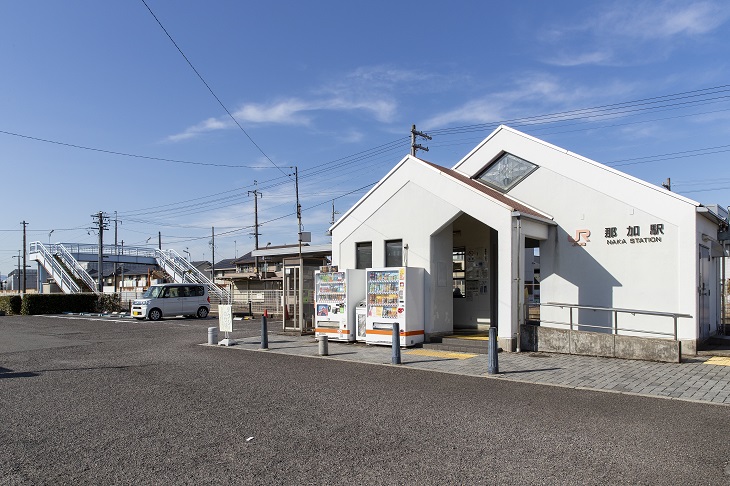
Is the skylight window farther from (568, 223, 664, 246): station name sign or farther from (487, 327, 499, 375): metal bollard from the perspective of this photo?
(487, 327, 499, 375): metal bollard

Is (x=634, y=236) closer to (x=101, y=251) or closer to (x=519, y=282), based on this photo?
(x=519, y=282)

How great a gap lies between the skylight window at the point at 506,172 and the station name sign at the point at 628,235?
2.28 metres

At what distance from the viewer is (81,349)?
15.1 metres

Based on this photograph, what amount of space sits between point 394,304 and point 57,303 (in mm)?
28728

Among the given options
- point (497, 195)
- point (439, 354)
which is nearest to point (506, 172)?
point (497, 195)

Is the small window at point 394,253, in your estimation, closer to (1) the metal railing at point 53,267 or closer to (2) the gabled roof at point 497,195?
(2) the gabled roof at point 497,195

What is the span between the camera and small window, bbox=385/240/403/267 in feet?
50.8

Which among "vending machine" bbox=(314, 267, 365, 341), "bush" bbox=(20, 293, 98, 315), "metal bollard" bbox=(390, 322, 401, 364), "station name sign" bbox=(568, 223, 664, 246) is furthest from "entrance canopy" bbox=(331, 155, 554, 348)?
"bush" bbox=(20, 293, 98, 315)

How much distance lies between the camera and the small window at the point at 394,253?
1547 cm

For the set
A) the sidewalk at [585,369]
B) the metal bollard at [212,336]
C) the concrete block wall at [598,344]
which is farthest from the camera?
the metal bollard at [212,336]

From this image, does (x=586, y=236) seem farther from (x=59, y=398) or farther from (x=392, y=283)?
(x=59, y=398)

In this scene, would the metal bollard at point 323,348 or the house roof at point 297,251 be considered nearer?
the metal bollard at point 323,348

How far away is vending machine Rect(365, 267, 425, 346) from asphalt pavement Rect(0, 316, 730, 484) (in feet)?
8.47

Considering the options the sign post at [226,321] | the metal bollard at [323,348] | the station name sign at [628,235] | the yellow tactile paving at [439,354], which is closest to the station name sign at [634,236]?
the station name sign at [628,235]
